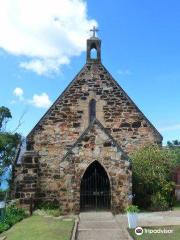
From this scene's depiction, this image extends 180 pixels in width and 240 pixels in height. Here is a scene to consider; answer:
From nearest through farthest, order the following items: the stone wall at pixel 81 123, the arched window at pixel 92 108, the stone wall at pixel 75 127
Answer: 1. the stone wall at pixel 75 127
2. the stone wall at pixel 81 123
3. the arched window at pixel 92 108

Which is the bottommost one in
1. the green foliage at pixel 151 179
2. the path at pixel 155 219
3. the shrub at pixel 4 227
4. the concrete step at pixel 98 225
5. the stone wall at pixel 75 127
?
the shrub at pixel 4 227

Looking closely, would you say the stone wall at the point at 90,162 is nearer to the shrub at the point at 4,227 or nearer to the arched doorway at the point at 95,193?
the arched doorway at the point at 95,193

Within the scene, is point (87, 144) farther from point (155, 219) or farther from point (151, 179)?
point (155, 219)

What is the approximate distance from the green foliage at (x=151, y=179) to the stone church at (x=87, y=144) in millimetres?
1210

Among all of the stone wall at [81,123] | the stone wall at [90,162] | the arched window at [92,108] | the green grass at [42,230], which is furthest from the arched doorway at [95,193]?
the arched window at [92,108]

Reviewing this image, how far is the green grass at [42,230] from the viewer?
8492 millimetres

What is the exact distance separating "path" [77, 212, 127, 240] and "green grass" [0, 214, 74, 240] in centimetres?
47

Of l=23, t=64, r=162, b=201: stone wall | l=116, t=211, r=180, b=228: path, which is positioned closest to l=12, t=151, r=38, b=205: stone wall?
l=23, t=64, r=162, b=201: stone wall

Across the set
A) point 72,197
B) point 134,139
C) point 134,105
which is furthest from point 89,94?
point 72,197

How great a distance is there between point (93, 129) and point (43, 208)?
5.02m

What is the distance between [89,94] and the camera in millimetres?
16047

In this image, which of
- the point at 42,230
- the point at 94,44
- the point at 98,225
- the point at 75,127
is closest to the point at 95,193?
the point at 98,225

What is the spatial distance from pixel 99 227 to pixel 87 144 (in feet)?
13.2

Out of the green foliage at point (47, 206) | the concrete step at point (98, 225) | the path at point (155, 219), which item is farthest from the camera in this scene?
the green foliage at point (47, 206)
